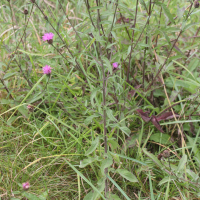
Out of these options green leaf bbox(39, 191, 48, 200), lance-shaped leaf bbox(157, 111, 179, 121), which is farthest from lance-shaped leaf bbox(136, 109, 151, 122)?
green leaf bbox(39, 191, 48, 200)

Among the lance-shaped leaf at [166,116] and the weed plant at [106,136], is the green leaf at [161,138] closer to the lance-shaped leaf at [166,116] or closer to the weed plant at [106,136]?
the weed plant at [106,136]

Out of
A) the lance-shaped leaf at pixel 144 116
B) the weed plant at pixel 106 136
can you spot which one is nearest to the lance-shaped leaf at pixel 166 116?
the weed plant at pixel 106 136

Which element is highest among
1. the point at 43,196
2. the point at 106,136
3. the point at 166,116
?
the point at 106,136

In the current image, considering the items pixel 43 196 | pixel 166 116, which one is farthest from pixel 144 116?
pixel 43 196

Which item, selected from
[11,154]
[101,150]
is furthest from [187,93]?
[11,154]

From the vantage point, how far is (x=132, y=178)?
1.23 meters

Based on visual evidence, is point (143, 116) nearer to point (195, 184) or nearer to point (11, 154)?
point (195, 184)

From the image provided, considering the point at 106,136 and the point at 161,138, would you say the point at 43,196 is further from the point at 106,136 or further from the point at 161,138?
the point at 161,138

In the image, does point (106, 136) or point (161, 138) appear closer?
point (106, 136)

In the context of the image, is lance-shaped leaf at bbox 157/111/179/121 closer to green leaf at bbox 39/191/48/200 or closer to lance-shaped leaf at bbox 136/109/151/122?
lance-shaped leaf at bbox 136/109/151/122

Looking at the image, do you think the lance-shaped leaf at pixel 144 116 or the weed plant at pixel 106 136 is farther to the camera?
the lance-shaped leaf at pixel 144 116

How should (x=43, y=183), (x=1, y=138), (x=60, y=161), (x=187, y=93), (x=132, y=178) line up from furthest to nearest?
(x=187, y=93), (x=1, y=138), (x=60, y=161), (x=43, y=183), (x=132, y=178)

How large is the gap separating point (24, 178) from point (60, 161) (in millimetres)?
265

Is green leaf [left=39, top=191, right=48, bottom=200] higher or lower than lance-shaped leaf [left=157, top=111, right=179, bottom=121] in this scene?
lower
